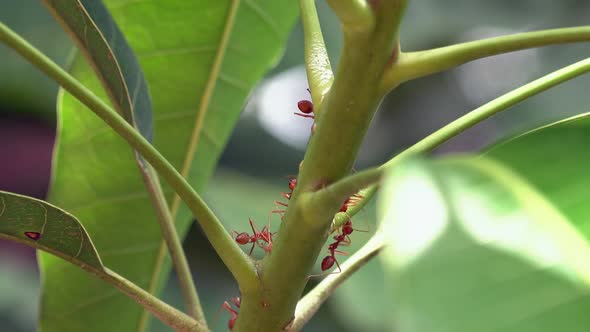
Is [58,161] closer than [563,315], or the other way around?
[563,315]

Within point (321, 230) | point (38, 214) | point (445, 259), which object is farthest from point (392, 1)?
point (38, 214)

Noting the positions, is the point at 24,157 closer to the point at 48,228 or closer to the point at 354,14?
the point at 48,228

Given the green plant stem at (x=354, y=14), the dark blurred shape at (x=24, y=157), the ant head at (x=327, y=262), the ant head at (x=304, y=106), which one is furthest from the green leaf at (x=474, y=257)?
the dark blurred shape at (x=24, y=157)

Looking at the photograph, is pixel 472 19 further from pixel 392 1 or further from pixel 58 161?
pixel 392 1

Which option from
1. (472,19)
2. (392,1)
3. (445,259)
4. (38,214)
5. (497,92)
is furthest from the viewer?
(497,92)

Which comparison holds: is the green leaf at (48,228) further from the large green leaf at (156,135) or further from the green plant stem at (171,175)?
the large green leaf at (156,135)

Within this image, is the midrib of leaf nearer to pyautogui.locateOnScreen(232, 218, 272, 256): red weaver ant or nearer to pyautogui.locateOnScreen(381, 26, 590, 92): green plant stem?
pyautogui.locateOnScreen(232, 218, 272, 256): red weaver ant

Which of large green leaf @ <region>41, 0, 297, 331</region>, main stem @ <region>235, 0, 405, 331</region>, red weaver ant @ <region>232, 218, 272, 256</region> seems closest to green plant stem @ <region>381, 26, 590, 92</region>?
main stem @ <region>235, 0, 405, 331</region>
